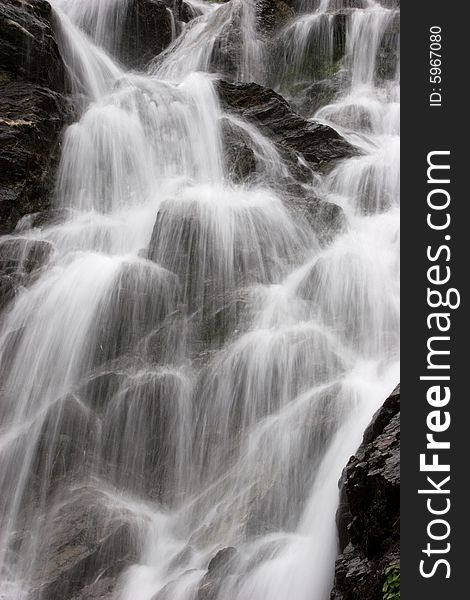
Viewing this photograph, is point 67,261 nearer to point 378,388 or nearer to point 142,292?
point 142,292

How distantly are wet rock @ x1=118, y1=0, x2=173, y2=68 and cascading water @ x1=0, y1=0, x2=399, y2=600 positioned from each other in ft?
19.4

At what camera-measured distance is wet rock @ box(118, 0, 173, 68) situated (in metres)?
18.6

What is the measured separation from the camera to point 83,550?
6.60 meters

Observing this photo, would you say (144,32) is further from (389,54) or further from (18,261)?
(18,261)

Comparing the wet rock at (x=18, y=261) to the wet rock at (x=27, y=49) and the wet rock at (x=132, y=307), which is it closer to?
the wet rock at (x=132, y=307)

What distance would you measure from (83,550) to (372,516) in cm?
305

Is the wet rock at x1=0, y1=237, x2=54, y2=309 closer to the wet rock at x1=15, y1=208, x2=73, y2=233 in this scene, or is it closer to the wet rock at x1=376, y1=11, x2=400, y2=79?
the wet rock at x1=15, y1=208, x2=73, y2=233

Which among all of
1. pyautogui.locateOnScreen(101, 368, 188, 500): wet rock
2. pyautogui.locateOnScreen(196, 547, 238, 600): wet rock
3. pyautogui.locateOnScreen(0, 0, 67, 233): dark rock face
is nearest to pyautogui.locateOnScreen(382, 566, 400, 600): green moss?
pyautogui.locateOnScreen(196, 547, 238, 600): wet rock

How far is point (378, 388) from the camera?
7.54 m

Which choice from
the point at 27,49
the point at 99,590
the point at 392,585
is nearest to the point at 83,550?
the point at 99,590

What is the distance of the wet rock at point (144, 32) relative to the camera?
1864 cm

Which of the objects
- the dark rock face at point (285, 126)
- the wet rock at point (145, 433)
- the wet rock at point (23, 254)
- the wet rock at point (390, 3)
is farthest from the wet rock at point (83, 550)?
the wet rock at point (390, 3)

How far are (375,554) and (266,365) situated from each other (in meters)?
3.49

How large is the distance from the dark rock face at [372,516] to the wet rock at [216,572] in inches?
39.0
